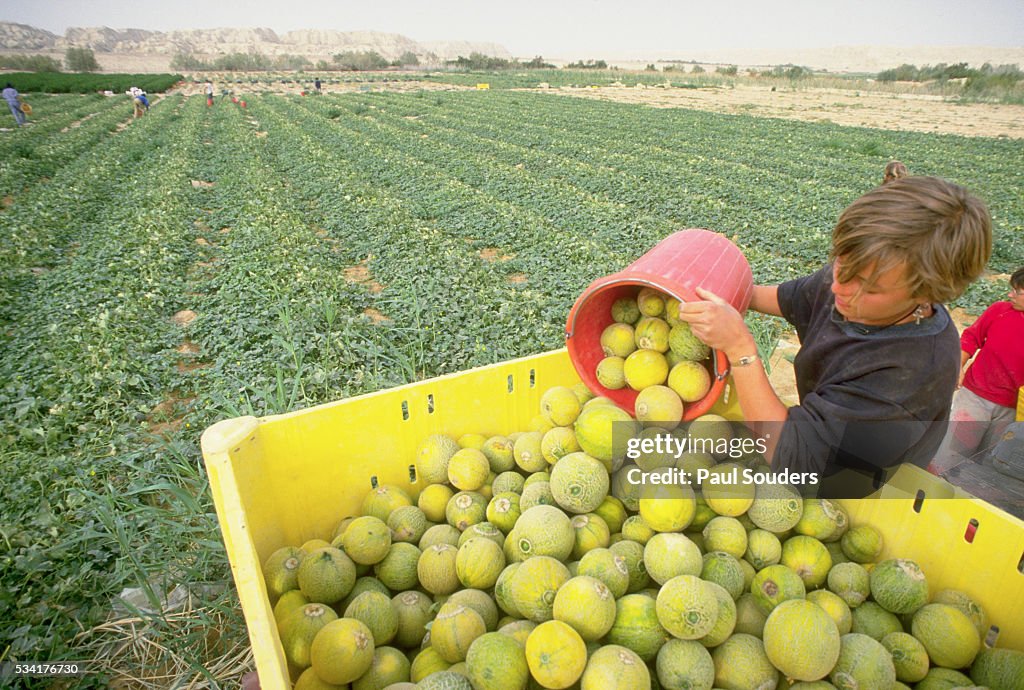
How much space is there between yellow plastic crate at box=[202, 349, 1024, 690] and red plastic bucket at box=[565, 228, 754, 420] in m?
0.20

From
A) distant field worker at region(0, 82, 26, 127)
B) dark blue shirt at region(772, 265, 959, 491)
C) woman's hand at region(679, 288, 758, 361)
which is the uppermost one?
distant field worker at region(0, 82, 26, 127)

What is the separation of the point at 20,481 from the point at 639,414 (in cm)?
424

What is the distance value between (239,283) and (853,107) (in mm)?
48962

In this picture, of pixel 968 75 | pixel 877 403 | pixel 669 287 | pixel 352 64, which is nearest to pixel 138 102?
pixel 669 287

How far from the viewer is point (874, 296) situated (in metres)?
1.91

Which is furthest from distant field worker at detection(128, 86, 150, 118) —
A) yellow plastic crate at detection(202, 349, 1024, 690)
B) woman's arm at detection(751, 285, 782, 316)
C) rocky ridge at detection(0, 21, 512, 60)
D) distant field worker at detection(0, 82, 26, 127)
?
rocky ridge at detection(0, 21, 512, 60)

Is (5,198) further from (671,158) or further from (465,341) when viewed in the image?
(671,158)

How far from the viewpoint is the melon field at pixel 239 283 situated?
10.1 ft

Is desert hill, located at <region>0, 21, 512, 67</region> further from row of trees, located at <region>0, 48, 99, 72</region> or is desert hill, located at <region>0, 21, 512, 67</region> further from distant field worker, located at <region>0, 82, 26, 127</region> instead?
distant field worker, located at <region>0, 82, 26, 127</region>

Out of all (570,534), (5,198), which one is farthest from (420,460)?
(5,198)

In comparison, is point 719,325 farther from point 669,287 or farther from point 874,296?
point 874,296

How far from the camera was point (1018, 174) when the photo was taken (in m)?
16.5

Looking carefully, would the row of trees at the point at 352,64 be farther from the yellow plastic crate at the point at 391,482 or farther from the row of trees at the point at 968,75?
the yellow plastic crate at the point at 391,482

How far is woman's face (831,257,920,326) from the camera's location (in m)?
1.83
